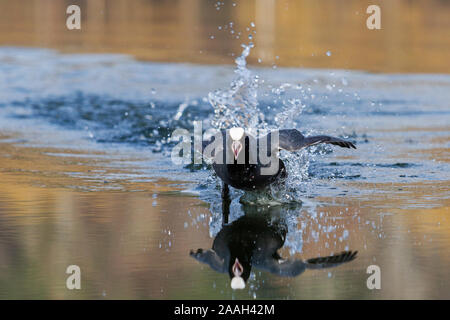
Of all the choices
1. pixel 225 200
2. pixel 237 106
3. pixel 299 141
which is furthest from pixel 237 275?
pixel 237 106

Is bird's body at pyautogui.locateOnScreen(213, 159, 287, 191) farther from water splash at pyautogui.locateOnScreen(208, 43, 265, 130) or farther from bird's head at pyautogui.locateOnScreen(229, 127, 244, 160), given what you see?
water splash at pyautogui.locateOnScreen(208, 43, 265, 130)

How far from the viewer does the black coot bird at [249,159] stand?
7184 millimetres

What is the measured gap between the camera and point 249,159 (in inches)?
285

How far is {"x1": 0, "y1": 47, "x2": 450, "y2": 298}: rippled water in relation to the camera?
588 cm

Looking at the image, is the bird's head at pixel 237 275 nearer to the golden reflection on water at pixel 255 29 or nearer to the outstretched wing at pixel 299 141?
the outstretched wing at pixel 299 141

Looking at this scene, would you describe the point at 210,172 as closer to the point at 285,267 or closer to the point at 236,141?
the point at 236,141

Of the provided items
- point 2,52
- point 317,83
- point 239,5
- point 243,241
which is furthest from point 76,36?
point 243,241

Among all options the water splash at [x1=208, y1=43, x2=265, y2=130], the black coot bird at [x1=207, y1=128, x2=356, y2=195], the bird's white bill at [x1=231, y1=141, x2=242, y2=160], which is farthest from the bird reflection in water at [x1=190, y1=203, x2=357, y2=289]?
the water splash at [x1=208, y1=43, x2=265, y2=130]

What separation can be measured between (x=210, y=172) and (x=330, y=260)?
297cm

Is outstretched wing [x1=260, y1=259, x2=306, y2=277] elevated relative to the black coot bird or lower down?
lower down

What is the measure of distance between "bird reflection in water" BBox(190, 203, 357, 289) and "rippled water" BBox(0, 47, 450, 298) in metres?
0.09

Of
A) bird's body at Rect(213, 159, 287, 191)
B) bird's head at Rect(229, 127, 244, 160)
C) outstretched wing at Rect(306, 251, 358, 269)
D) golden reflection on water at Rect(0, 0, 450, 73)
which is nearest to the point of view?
outstretched wing at Rect(306, 251, 358, 269)

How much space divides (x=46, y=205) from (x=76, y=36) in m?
14.3

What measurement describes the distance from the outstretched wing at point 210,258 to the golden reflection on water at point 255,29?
1052 cm
